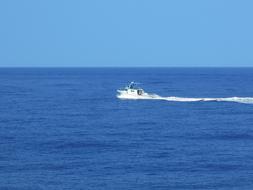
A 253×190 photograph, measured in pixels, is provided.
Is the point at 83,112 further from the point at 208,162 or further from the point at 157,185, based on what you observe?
the point at 157,185

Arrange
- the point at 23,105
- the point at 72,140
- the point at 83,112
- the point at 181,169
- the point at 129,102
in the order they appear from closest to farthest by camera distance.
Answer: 1. the point at 181,169
2. the point at 72,140
3. the point at 83,112
4. the point at 23,105
5. the point at 129,102

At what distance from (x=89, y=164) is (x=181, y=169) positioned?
24.8 ft

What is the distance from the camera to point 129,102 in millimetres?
131125

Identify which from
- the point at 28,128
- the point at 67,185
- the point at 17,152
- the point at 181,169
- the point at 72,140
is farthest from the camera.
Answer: the point at 28,128

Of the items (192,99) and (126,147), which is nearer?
(126,147)

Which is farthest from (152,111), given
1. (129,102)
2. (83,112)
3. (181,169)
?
(181,169)

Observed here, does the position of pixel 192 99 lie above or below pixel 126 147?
above

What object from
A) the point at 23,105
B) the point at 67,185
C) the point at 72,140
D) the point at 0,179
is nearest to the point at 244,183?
the point at 67,185

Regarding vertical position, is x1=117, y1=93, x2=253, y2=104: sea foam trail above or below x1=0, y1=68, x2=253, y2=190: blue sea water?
above

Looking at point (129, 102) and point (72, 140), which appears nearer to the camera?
point (72, 140)

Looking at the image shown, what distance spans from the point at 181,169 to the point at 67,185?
10.2 m

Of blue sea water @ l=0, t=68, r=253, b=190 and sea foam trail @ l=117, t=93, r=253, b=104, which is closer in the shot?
blue sea water @ l=0, t=68, r=253, b=190

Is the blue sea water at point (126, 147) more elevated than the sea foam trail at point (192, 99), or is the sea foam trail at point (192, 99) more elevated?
the sea foam trail at point (192, 99)

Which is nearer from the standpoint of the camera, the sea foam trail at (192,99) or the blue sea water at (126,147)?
the blue sea water at (126,147)
